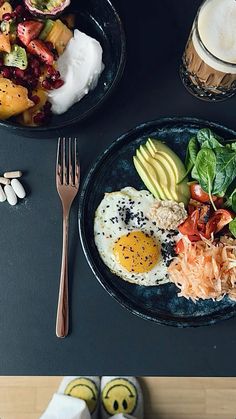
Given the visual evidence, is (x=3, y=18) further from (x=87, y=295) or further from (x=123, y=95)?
(x=87, y=295)

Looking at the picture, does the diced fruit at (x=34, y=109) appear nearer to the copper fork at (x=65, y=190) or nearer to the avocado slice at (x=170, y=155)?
the copper fork at (x=65, y=190)

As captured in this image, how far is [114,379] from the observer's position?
195 cm

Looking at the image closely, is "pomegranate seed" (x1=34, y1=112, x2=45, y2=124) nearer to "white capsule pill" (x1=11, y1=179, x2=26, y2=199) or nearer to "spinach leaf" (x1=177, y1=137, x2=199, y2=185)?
"white capsule pill" (x1=11, y1=179, x2=26, y2=199)

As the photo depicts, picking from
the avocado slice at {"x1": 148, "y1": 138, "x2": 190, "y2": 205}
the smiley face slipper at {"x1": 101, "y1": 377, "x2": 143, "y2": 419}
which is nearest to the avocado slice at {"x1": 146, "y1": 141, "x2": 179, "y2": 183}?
the avocado slice at {"x1": 148, "y1": 138, "x2": 190, "y2": 205}

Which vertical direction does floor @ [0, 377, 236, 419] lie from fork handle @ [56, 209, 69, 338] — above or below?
below

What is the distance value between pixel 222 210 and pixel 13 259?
0.50m

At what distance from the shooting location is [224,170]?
4.43ft

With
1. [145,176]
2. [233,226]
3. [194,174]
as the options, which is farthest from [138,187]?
[233,226]

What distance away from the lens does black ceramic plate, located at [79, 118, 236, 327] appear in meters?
1.41

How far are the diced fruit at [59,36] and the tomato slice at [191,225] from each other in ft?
1.59

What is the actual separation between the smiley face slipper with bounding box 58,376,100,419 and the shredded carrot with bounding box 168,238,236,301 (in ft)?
2.31

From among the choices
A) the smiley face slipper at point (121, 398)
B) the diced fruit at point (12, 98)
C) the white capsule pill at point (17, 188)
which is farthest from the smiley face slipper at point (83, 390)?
the diced fruit at point (12, 98)

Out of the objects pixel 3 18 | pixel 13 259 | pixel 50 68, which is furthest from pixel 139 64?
pixel 13 259

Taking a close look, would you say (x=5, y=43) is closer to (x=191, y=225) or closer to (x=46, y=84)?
(x=46, y=84)
